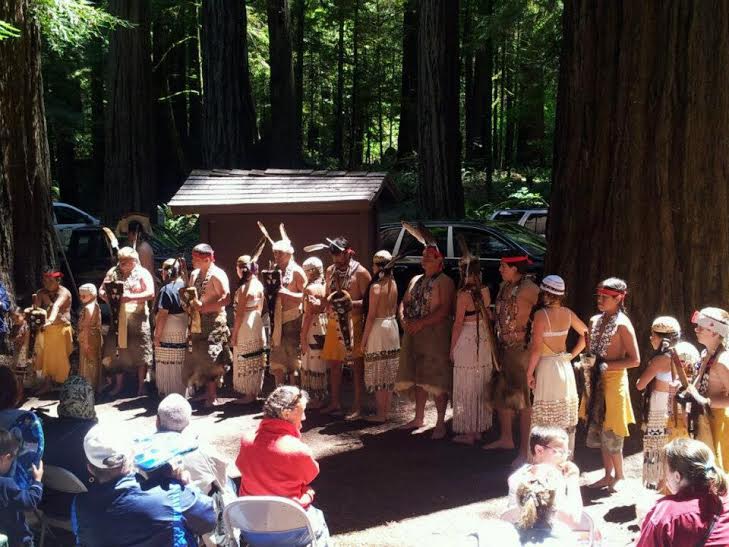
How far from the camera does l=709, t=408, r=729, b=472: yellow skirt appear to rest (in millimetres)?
5102

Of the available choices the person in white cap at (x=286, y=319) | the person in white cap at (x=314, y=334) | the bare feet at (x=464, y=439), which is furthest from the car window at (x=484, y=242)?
the bare feet at (x=464, y=439)

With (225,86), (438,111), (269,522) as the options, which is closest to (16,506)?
(269,522)

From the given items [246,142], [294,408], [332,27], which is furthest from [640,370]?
[332,27]

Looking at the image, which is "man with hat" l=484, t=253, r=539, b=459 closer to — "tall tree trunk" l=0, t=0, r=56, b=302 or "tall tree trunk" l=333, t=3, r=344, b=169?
"tall tree trunk" l=0, t=0, r=56, b=302

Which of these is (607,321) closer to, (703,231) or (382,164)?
(703,231)

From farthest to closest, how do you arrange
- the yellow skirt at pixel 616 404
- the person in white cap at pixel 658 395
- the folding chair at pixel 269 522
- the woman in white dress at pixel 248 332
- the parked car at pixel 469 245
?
the parked car at pixel 469 245
the woman in white dress at pixel 248 332
the yellow skirt at pixel 616 404
the person in white cap at pixel 658 395
the folding chair at pixel 269 522

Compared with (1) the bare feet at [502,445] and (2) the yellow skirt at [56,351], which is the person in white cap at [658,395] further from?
(2) the yellow skirt at [56,351]

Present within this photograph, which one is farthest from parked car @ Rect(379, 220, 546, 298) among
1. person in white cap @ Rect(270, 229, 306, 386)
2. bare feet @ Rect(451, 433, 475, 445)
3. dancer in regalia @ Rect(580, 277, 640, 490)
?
dancer in regalia @ Rect(580, 277, 640, 490)

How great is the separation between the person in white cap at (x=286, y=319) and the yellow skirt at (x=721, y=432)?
463 cm

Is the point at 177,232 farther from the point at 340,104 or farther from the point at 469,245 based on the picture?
the point at 340,104

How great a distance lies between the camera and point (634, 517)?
5.77 metres

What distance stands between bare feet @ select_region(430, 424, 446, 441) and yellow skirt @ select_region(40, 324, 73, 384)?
14.8 feet

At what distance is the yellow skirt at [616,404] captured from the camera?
19.8 feet

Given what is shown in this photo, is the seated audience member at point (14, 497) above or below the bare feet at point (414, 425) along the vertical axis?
above
